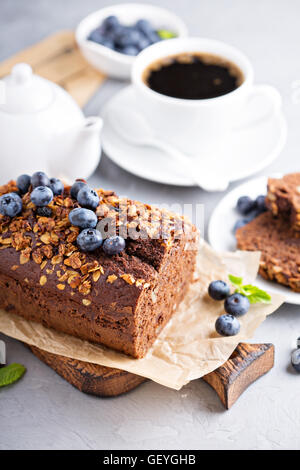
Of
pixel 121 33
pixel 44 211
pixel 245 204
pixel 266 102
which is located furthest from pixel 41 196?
pixel 121 33

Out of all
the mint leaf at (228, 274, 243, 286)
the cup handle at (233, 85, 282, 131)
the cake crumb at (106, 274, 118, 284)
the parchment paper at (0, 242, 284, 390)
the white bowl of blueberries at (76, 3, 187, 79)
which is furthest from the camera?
the white bowl of blueberries at (76, 3, 187, 79)

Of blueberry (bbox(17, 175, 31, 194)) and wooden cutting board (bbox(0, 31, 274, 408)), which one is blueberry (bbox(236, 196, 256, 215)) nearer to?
wooden cutting board (bbox(0, 31, 274, 408))

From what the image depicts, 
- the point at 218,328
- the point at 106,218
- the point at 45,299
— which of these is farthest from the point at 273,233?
the point at 45,299

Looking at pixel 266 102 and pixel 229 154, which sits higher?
pixel 266 102

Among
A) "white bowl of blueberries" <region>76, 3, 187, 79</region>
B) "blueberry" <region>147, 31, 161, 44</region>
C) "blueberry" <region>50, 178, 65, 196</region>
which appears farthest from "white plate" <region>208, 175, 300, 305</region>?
"blueberry" <region>147, 31, 161, 44</region>

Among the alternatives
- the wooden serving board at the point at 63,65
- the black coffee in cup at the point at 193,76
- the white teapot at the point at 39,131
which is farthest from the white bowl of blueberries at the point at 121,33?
the white teapot at the point at 39,131

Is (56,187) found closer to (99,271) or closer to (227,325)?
(99,271)

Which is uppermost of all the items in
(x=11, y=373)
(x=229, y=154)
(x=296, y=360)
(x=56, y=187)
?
(x=56, y=187)
